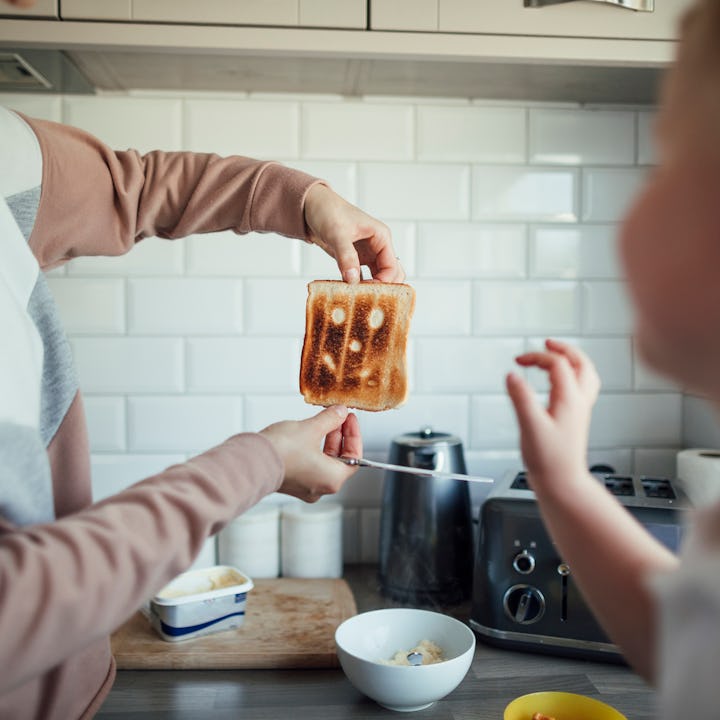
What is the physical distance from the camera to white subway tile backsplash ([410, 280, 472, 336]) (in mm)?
1462

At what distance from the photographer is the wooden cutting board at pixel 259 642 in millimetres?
1087

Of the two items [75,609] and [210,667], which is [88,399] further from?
[75,609]

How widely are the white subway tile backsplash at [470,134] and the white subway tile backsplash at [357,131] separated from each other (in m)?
0.03

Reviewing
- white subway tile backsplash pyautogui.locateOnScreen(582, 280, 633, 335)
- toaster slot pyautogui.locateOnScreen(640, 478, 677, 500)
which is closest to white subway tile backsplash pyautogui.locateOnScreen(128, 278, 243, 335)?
white subway tile backsplash pyautogui.locateOnScreen(582, 280, 633, 335)

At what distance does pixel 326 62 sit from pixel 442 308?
511 millimetres

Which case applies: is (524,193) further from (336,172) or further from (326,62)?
(326,62)

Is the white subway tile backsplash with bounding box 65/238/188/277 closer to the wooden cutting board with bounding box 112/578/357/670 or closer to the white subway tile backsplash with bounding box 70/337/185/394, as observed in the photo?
the white subway tile backsplash with bounding box 70/337/185/394

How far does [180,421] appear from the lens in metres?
1.45

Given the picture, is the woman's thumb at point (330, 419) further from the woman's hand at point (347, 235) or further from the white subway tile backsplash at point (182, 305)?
the white subway tile backsplash at point (182, 305)

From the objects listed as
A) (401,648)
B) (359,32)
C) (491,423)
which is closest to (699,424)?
(491,423)

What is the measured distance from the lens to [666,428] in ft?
5.01

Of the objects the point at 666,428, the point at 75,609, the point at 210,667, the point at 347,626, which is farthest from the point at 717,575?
the point at 666,428

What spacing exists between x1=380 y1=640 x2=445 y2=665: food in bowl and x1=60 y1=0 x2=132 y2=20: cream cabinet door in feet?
3.21

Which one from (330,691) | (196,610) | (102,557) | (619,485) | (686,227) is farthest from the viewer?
(619,485)
